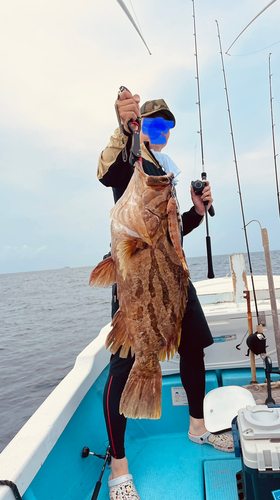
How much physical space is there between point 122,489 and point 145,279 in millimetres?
1454

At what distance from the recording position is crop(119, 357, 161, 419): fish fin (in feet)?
6.29

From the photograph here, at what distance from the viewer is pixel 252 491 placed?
1.44 metres

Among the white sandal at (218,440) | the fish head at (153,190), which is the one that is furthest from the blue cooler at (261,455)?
the white sandal at (218,440)

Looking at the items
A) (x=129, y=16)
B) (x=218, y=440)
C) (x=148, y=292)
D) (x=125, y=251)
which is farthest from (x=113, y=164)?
(x=129, y=16)

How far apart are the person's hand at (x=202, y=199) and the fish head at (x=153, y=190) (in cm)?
60

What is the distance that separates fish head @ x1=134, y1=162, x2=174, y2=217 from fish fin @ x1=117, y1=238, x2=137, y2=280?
0.22 m

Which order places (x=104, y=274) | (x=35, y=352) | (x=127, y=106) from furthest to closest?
(x=35, y=352), (x=104, y=274), (x=127, y=106)

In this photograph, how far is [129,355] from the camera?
88.6 inches

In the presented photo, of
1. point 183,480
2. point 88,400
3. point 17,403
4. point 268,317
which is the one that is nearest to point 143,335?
point 88,400

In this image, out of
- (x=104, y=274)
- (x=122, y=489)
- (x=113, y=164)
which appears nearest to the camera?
(x=104, y=274)

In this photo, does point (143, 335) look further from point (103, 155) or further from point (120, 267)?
point (103, 155)

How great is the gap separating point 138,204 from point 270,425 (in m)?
1.24

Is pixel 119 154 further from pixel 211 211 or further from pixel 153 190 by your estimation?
pixel 211 211

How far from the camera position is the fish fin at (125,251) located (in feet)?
6.10
